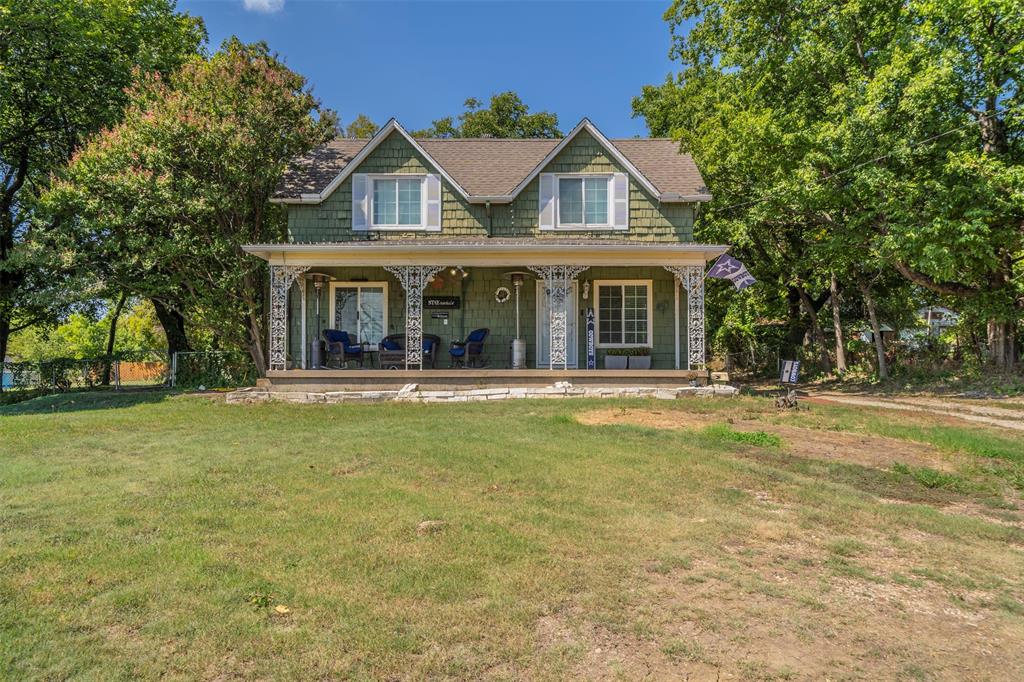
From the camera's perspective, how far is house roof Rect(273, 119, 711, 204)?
16.2m

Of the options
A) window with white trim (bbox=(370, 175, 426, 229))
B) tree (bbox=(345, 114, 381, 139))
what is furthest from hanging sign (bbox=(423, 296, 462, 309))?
tree (bbox=(345, 114, 381, 139))

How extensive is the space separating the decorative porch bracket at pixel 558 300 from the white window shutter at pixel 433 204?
347 centimetres

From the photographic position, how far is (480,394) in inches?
519

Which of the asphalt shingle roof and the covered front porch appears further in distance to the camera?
the asphalt shingle roof

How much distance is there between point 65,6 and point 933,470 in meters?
23.8

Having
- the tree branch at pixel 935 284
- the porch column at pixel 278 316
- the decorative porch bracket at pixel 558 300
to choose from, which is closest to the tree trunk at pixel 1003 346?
the tree branch at pixel 935 284

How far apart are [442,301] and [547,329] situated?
3.00 m

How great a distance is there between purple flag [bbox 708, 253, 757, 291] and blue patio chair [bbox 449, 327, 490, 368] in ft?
19.5

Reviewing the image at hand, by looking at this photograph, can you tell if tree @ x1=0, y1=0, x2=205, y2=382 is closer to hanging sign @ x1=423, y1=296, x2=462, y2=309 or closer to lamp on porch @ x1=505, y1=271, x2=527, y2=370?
hanging sign @ x1=423, y1=296, x2=462, y2=309

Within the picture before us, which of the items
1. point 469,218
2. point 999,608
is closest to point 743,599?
point 999,608

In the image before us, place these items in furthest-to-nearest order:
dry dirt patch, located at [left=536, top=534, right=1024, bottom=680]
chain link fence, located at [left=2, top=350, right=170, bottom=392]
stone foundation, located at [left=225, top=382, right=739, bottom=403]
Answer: chain link fence, located at [left=2, top=350, right=170, bottom=392] < stone foundation, located at [left=225, top=382, right=739, bottom=403] < dry dirt patch, located at [left=536, top=534, right=1024, bottom=680]

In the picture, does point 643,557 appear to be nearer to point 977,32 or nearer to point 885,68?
point 885,68

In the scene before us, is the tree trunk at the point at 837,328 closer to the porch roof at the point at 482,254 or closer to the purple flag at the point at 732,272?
the purple flag at the point at 732,272

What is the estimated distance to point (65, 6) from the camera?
17438 mm
